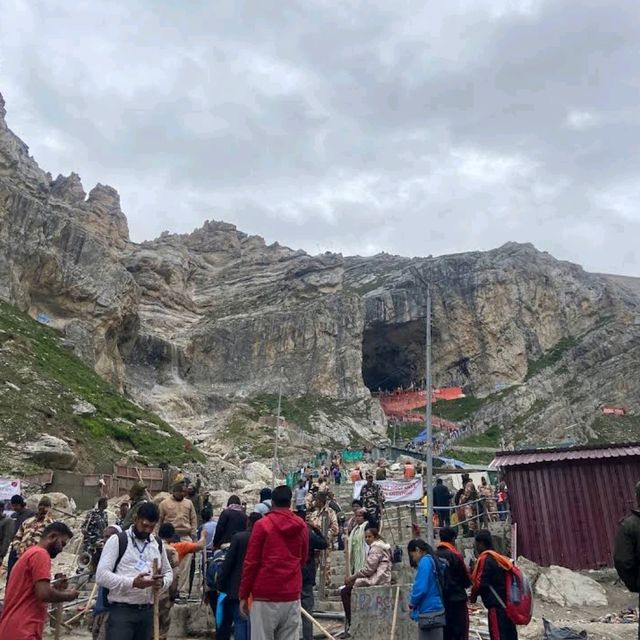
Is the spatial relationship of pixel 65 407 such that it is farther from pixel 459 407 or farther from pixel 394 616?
pixel 459 407

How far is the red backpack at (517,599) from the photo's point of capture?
6.07 m

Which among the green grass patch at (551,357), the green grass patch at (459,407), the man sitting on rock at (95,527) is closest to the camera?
the man sitting on rock at (95,527)

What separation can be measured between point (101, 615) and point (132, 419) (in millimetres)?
31507

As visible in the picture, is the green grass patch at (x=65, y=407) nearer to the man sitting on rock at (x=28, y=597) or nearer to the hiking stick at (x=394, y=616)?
the hiking stick at (x=394, y=616)

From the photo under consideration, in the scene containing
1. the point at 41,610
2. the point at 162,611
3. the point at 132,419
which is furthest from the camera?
the point at 132,419

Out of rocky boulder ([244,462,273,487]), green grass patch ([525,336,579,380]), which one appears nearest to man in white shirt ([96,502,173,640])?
rocky boulder ([244,462,273,487])

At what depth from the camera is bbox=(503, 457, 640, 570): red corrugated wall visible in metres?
13.7

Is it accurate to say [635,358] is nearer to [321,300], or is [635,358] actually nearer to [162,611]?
Answer: [321,300]

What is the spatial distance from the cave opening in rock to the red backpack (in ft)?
219

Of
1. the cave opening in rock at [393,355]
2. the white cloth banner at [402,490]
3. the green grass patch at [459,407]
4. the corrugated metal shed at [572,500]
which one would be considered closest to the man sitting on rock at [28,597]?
the corrugated metal shed at [572,500]

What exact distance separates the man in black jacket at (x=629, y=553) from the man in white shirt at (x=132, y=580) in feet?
12.5

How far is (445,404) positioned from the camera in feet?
237

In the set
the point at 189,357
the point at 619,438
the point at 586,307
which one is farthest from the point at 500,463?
the point at 586,307

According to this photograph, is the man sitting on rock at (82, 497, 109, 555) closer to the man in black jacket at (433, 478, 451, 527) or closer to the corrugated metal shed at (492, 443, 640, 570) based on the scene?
the man in black jacket at (433, 478, 451, 527)
